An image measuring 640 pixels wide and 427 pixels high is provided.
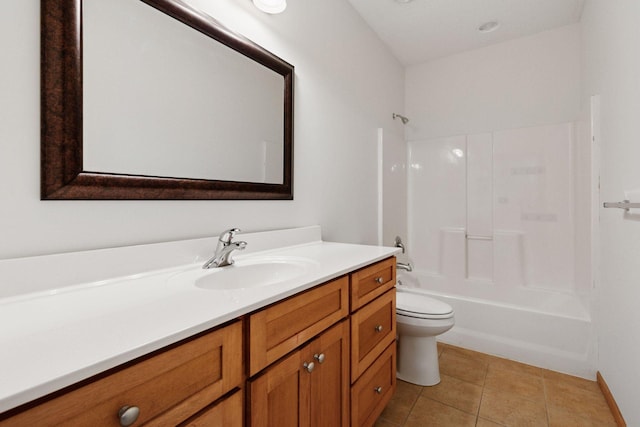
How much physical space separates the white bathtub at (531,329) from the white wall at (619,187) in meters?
0.13

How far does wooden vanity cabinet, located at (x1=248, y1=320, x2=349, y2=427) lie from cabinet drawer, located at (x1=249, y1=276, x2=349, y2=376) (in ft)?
0.10

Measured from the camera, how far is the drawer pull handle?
1.62 feet

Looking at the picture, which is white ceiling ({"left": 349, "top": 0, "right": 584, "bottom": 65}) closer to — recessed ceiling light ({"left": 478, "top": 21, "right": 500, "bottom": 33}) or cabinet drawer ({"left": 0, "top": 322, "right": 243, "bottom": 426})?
recessed ceiling light ({"left": 478, "top": 21, "right": 500, "bottom": 33})

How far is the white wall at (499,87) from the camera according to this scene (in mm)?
2455

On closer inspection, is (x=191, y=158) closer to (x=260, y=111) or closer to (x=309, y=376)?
(x=260, y=111)

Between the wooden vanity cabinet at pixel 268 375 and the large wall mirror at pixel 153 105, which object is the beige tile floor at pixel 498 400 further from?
the large wall mirror at pixel 153 105

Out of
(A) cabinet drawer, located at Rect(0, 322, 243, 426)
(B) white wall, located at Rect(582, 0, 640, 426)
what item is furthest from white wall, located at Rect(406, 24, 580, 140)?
(A) cabinet drawer, located at Rect(0, 322, 243, 426)

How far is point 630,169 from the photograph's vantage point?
4.37 ft

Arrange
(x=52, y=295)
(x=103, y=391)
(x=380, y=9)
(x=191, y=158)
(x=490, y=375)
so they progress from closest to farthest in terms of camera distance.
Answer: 1. (x=103, y=391)
2. (x=52, y=295)
3. (x=191, y=158)
4. (x=490, y=375)
5. (x=380, y=9)

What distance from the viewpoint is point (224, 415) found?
0.66 meters

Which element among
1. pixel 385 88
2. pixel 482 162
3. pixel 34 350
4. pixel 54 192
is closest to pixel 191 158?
pixel 54 192

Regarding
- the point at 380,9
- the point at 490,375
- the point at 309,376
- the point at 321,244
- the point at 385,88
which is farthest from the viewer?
the point at 385,88

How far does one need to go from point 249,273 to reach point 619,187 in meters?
1.83

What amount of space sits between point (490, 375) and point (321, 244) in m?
1.43
